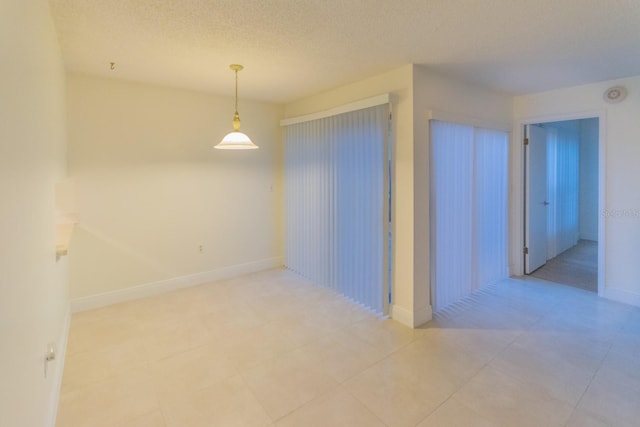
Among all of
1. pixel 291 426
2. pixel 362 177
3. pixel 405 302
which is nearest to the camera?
pixel 291 426

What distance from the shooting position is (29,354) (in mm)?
1406

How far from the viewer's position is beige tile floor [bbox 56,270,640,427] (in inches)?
76.3

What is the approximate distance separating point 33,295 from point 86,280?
2258 mm

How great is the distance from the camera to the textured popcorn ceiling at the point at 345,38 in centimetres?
202

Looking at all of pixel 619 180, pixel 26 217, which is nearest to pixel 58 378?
pixel 26 217

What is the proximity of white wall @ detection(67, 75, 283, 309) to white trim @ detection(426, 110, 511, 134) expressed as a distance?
7.96 feet

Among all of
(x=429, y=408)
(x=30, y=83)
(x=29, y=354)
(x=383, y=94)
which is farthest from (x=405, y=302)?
(x=30, y=83)

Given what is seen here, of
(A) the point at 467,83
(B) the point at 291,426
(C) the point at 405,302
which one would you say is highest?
(A) the point at 467,83

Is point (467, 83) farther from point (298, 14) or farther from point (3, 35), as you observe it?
point (3, 35)

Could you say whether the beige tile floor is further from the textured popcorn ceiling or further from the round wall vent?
the textured popcorn ceiling

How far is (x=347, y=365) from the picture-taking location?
242cm

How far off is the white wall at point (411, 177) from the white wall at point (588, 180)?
15.3 feet

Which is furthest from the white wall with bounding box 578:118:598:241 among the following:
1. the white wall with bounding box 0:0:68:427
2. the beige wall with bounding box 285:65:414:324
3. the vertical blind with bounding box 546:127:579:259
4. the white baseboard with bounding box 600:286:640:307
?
the white wall with bounding box 0:0:68:427

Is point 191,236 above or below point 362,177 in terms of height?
below
